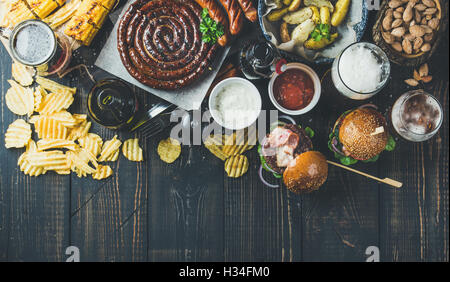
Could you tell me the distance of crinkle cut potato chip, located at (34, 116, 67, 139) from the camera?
5.56ft

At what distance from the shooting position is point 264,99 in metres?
1.73

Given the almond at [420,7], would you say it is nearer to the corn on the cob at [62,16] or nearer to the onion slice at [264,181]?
the onion slice at [264,181]

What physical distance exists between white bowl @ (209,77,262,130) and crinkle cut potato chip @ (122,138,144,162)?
0.42 m

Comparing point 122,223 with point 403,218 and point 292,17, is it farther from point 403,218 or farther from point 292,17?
point 403,218

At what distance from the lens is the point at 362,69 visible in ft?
4.99

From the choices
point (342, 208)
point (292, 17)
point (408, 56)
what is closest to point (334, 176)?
point (342, 208)

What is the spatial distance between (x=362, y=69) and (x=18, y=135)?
1.67 meters

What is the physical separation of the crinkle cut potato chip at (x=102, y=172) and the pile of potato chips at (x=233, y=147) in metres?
0.51

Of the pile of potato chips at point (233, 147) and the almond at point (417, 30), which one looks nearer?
the almond at point (417, 30)

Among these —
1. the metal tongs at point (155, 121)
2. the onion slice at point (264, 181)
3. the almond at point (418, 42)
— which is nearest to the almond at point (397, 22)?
the almond at point (418, 42)

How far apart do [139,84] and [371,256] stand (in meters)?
1.49

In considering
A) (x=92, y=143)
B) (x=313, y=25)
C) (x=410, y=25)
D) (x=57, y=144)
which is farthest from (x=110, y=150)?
(x=410, y=25)

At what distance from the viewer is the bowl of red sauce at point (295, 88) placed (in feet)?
5.44


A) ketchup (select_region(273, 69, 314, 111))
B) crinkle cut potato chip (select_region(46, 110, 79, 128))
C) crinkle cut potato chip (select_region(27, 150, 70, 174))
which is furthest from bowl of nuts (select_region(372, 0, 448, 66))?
crinkle cut potato chip (select_region(27, 150, 70, 174))
